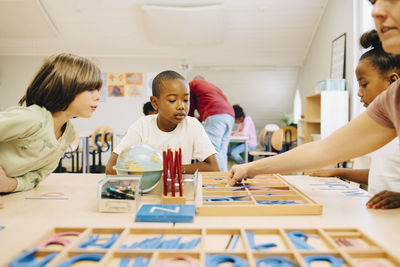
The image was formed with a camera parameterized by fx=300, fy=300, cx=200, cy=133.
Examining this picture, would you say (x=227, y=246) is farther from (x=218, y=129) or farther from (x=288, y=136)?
(x=288, y=136)

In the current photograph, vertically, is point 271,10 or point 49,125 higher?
point 271,10

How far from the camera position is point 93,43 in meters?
6.07

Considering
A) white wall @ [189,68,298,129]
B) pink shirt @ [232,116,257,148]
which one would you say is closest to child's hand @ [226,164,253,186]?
pink shirt @ [232,116,257,148]

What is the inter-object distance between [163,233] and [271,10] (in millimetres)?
5030

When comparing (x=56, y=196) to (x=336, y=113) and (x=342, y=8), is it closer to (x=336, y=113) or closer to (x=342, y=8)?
(x=336, y=113)

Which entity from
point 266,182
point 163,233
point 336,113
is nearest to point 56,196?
point 163,233

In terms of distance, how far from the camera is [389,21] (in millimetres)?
700

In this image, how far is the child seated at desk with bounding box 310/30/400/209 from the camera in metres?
1.26

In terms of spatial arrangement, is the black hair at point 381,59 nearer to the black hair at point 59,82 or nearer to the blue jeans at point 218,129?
the black hair at point 59,82

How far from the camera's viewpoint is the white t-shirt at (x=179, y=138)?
162cm

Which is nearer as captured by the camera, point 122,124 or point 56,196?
point 56,196

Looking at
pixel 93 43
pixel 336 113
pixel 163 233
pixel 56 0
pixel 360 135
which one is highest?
pixel 56 0

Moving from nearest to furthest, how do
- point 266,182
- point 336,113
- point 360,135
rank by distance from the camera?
1. point 360,135
2. point 266,182
3. point 336,113

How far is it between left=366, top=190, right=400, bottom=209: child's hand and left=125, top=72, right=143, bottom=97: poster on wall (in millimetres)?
6135
